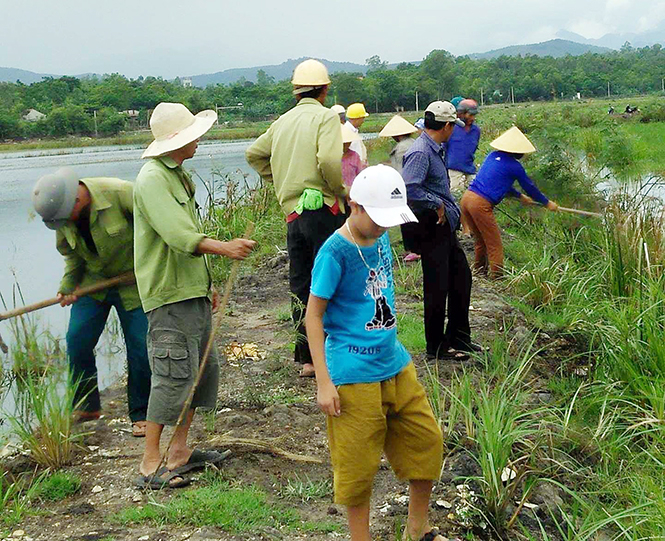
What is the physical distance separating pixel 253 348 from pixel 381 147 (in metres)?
16.4

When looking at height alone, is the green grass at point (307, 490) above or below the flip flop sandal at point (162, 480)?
below

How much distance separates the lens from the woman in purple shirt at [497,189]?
739cm

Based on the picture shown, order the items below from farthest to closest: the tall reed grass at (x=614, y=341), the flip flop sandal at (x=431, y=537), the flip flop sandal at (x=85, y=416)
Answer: the flip flop sandal at (x=85, y=416), the tall reed grass at (x=614, y=341), the flip flop sandal at (x=431, y=537)

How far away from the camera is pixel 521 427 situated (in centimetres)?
403

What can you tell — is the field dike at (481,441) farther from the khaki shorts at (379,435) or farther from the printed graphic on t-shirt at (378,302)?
the printed graphic on t-shirt at (378,302)

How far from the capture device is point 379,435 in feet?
10.3

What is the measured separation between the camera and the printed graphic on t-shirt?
3148 millimetres

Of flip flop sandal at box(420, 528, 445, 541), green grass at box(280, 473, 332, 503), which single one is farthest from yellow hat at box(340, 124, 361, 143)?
flip flop sandal at box(420, 528, 445, 541)

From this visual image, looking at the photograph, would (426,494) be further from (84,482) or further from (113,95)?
(113,95)

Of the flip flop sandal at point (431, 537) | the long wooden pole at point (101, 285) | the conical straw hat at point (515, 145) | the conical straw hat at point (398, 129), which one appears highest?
the conical straw hat at point (398, 129)

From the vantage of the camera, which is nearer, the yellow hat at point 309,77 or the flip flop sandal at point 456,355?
the yellow hat at point 309,77

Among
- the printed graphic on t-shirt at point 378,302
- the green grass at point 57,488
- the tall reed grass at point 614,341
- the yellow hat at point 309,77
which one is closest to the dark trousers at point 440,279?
the tall reed grass at point 614,341

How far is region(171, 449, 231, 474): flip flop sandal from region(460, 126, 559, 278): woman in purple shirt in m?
4.19

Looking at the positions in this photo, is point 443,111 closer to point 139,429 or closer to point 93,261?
point 93,261
